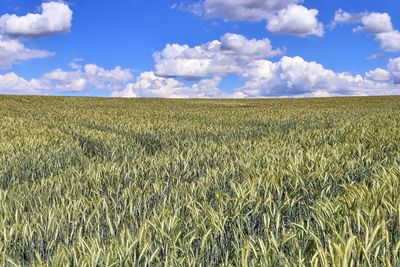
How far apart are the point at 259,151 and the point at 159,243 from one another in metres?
4.92

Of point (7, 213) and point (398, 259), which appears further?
point (7, 213)

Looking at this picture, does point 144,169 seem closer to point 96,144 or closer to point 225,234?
point 225,234

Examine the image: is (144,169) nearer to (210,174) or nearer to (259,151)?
(210,174)

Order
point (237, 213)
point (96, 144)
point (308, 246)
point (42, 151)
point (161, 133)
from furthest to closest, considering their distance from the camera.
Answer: point (161, 133), point (96, 144), point (42, 151), point (237, 213), point (308, 246)

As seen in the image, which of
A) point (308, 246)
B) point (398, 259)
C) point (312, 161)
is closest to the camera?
point (398, 259)

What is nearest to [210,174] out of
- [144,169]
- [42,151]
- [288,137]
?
[144,169]

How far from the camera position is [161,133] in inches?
518

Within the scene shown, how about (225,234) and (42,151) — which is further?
(42,151)

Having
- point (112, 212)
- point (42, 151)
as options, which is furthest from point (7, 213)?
point (42, 151)

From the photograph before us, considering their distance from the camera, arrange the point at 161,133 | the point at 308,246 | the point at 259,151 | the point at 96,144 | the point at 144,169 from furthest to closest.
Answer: the point at 161,133 < the point at 96,144 < the point at 259,151 < the point at 144,169 < the point at 308,246

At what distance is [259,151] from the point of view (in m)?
8.05

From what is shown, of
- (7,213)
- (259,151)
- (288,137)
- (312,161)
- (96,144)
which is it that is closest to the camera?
(7,213)

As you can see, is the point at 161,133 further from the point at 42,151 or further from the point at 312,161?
the point at 312,161

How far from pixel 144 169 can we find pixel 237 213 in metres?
3.46
